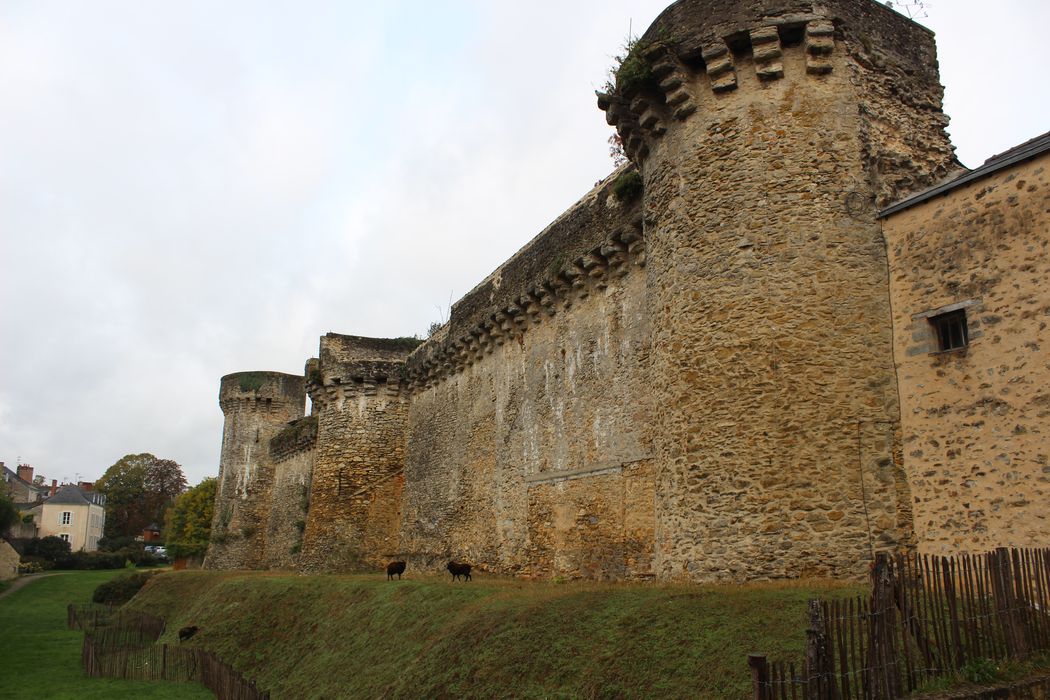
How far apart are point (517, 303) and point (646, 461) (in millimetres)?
6391

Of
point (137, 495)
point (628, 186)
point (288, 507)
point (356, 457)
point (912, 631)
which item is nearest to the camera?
point (912, 631)

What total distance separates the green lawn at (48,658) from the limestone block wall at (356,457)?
22.6 feet

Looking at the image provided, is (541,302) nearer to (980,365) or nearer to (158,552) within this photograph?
(980,365)

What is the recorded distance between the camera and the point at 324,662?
627 inches

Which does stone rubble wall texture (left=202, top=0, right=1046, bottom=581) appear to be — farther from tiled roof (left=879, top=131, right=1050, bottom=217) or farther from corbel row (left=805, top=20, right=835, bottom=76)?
tiled roof (left=879, top=131, right=1050, bottom=217)

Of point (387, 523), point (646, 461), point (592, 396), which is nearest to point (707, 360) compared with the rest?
point (646, 461)

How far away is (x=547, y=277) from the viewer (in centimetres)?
1847

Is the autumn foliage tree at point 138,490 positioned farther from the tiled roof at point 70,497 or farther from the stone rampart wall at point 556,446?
the stone rampart wall at point 556,446

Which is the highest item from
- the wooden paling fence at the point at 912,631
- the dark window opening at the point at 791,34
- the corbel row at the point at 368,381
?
the dark window opening at the point at 791,34

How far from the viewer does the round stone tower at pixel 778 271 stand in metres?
10.4

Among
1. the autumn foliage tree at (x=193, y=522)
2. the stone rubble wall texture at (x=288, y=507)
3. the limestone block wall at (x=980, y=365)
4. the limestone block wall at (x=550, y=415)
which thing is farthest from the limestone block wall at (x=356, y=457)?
the autumn foliage tree at (x=193, y=522)

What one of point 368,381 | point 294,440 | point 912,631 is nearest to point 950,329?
point 912,631

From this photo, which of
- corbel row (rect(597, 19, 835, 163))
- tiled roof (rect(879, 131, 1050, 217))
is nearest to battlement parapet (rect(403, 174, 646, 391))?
corbel row (rect(597, 19, 835, 163))

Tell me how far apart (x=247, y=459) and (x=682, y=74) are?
106 ft
